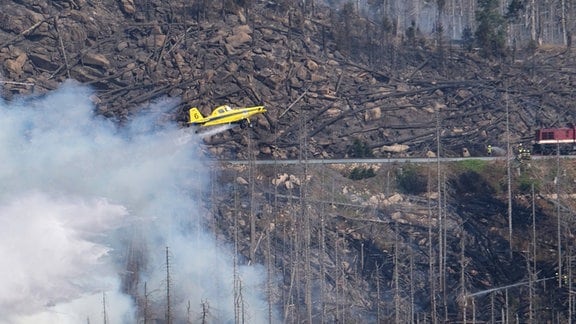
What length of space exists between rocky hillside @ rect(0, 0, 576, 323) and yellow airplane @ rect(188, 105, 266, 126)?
2.55 m

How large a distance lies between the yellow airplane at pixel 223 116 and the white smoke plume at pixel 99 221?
1724 mm

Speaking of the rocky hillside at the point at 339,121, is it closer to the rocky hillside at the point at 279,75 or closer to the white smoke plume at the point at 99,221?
the rocky hillside at the point at 279,75

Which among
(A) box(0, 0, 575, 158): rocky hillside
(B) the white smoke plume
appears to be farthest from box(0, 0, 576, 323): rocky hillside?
(B) the white smoke plume

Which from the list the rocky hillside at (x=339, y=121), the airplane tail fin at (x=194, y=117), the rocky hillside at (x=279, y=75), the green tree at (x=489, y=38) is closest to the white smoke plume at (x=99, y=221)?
the airplane tail fin at (x=194, y=117)

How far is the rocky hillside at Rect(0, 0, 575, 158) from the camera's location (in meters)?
83.0

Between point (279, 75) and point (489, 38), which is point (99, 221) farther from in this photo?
point (489, 38)

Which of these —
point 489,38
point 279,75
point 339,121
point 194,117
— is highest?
point 489,38

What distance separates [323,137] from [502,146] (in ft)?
45.6

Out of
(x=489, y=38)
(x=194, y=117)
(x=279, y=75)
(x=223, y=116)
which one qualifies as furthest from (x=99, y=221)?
(x=489, y=38)

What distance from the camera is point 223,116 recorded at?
73812 millimetres

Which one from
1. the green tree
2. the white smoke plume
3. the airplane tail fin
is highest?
the green tree

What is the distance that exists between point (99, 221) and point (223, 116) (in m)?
19.9

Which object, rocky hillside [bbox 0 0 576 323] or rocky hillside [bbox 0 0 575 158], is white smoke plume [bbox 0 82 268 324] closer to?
rocky hillside [bbox 0 0 576 323]

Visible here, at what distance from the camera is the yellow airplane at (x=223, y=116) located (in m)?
73.1
